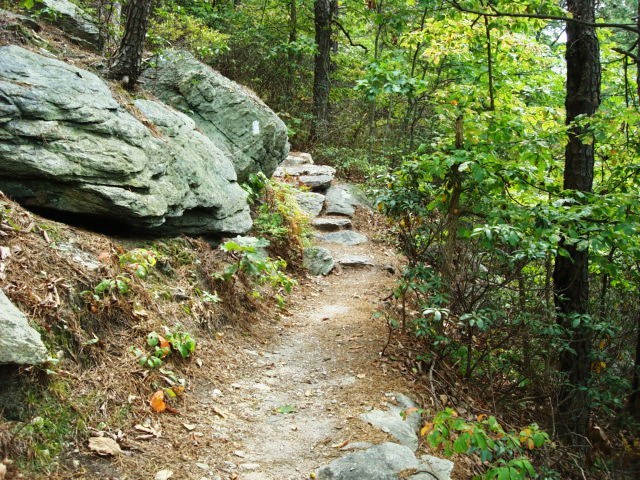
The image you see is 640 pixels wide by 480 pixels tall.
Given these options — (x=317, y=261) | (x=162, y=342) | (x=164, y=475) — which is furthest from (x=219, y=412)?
(x=317, y=261)

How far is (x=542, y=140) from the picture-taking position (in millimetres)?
5426

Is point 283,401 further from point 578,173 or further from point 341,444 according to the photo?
point 578,173

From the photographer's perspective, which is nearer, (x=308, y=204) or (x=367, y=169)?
(x=308, y=204)

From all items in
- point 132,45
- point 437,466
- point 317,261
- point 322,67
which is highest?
point 322,67

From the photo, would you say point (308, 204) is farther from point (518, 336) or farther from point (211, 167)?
point (518, 336)

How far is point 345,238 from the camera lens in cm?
1171

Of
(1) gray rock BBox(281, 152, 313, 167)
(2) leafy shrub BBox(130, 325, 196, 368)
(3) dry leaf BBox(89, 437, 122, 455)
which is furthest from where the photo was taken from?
(1) gray rock BBox(281, 152, 313, 167)

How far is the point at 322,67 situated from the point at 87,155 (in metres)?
10.9

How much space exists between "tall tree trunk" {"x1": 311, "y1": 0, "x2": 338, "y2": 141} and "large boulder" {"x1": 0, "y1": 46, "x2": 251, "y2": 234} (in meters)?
8.91

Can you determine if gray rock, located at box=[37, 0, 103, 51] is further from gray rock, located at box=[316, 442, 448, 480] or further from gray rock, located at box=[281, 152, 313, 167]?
gray rock, located at box=[316, 442, 448, 480]

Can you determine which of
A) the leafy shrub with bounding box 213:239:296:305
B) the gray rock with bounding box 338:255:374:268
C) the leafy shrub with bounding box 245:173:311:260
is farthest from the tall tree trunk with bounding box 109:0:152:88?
the gray rock with bounding box 338:255:374:268

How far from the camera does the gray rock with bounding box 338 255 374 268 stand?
10.1 meters

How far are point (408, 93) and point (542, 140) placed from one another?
1.89 metres

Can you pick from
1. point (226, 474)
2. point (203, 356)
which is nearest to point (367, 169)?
point (203, 356)
